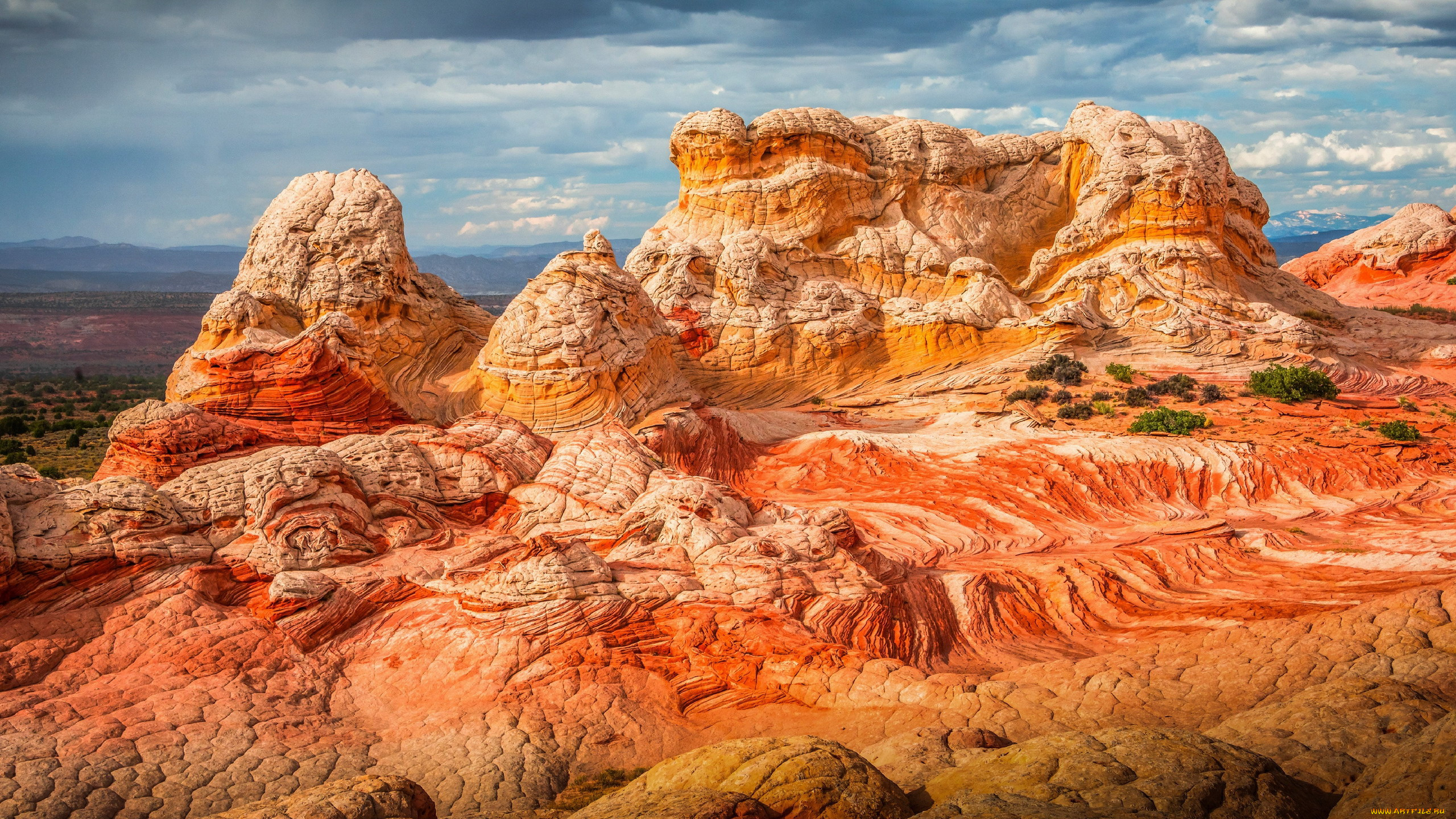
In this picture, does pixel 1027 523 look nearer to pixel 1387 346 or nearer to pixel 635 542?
pixel 635 542

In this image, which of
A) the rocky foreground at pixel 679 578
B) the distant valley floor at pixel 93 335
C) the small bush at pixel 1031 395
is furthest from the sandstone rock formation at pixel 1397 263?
the distant valley floor at pixel 93 335

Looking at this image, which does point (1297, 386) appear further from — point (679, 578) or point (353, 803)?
point (353, 803)

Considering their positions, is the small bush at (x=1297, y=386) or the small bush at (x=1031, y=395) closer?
the small bush at (x=1297, y=386)

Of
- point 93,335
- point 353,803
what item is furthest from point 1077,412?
point 93,335

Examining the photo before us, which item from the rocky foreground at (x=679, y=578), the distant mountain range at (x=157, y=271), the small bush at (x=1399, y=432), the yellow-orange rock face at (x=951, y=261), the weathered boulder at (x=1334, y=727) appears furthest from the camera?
the distant mountain range at (x=157, y=271)

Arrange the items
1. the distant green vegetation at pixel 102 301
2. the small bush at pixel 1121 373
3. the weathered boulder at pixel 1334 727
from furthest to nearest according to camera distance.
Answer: the distant green vegetation at pixel 102 301
the small bush at pixel 1121 373
the weathered boulder at pixel 1334 727

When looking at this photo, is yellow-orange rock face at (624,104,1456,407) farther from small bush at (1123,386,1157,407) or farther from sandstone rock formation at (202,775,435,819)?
sandstone rock formation at (202,775,435,819)

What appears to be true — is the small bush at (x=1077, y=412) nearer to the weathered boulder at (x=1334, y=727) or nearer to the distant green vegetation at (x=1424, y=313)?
the weathered boulder at (x=1334, y=727)

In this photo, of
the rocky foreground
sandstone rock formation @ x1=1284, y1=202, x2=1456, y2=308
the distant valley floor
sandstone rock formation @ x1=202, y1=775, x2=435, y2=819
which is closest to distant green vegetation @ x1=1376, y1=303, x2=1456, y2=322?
sandstone rock formation @ x1=1284, y1=202, x2=1456, y2=308

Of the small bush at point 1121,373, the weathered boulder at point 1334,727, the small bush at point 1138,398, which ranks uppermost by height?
the small bush at point 1121,373
